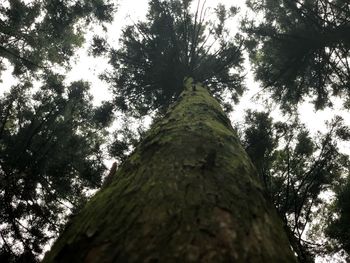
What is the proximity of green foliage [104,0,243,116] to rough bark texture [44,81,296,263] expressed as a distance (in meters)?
7.89

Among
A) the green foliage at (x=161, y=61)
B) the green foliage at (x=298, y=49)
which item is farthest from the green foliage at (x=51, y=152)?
the green foliage at (x=298, y=49)

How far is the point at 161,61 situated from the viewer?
1011 cm

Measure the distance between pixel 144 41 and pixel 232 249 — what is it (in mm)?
10620

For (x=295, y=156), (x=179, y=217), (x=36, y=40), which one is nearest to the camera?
(x=179, y=217)

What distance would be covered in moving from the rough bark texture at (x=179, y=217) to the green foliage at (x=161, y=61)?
7.89 m

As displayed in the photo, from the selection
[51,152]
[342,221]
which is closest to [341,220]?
[342,221]

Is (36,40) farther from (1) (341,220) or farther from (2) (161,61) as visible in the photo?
(1) (341,220)

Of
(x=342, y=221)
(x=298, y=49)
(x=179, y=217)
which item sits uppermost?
(x=298, y=49)

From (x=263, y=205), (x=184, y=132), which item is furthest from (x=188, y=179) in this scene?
(x=184, y=132)

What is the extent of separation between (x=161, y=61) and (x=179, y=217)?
9.00m

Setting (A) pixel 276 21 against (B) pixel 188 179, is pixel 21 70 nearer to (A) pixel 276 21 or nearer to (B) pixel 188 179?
(A) pixel 276 21

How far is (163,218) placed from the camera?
1.44 meters

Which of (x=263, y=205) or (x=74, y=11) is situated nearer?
(x=263, y=205)

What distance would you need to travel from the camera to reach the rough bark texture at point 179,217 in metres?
1.27
